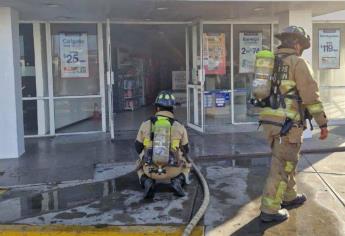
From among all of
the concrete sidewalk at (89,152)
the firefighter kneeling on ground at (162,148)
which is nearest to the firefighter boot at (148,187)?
the firefighter kneeling on ground at (162,148)

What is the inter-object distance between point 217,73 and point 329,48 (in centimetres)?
284

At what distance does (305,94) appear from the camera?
4.75 meters

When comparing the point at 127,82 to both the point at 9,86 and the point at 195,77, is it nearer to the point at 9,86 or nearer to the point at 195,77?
the point at 195,77

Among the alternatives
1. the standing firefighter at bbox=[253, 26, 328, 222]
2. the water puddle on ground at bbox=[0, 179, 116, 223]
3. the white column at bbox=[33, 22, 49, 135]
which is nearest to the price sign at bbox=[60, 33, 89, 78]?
the white column at bbox=[33, 22, 49, 135]

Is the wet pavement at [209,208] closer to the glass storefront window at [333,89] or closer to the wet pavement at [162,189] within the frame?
the wet pavement at [162,189]

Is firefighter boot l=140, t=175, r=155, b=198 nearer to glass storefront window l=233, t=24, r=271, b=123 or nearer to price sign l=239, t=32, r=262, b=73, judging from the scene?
glass storefront window l=233, t=24, r=271, b=123

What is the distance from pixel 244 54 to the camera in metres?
11.1

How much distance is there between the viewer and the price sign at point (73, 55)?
33.5 feet

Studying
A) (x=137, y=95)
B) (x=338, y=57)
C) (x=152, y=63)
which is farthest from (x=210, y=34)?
(x=152, y=63)

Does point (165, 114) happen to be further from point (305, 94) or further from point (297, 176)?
point (297, 176)

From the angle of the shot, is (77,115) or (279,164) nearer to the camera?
(279,164)

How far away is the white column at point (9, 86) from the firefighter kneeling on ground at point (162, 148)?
10.8ft

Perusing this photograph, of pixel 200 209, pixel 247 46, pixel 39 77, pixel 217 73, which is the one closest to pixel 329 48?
pixel 247 46

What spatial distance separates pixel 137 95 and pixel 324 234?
1091 centimetres
